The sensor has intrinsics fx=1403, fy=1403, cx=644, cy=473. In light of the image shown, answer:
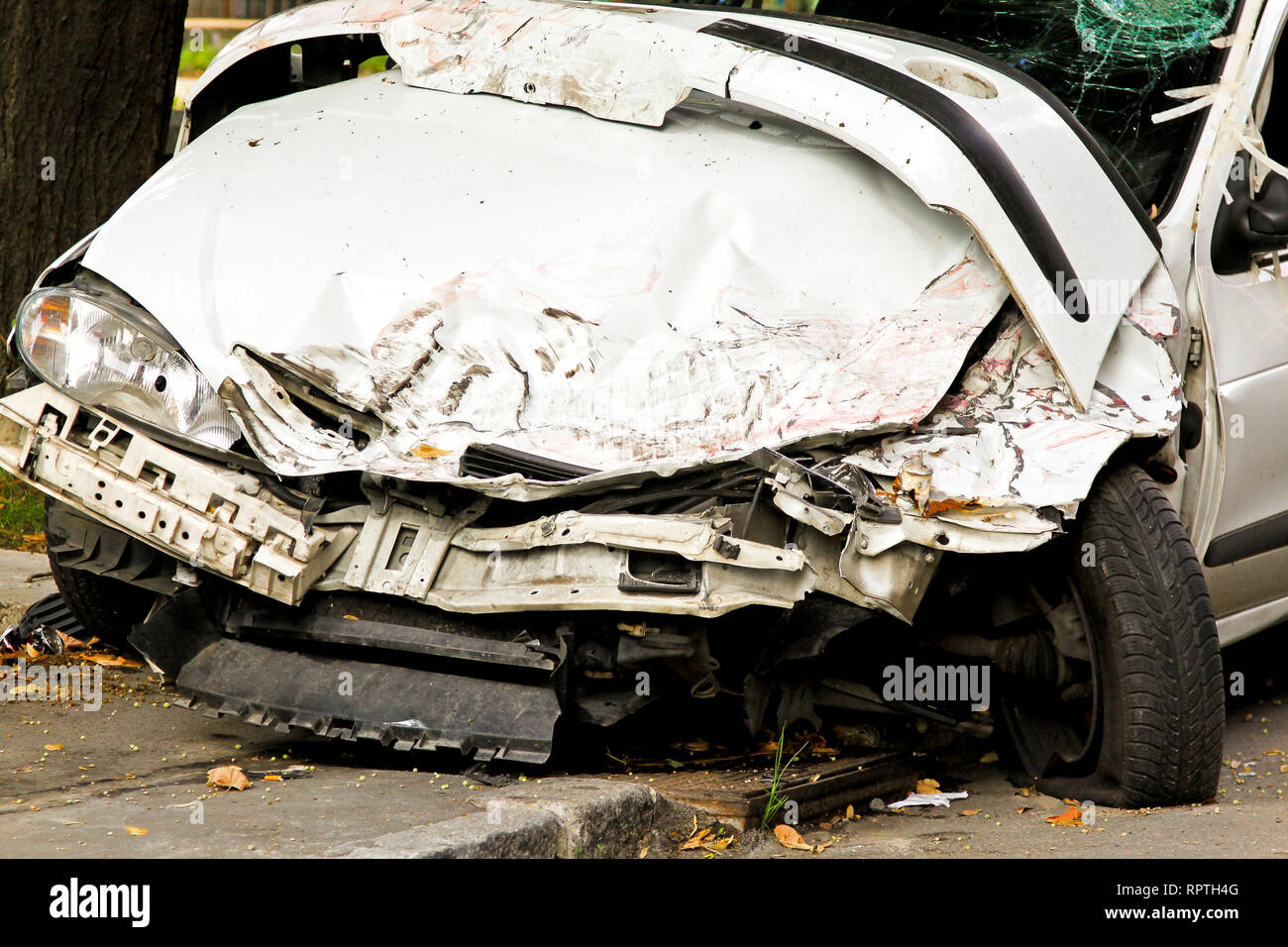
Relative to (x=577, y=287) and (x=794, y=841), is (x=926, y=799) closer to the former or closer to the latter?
(x=794, y=841)

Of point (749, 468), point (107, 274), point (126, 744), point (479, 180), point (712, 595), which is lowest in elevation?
point (126, 744)

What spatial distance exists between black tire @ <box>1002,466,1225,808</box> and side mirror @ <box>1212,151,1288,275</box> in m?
0.82

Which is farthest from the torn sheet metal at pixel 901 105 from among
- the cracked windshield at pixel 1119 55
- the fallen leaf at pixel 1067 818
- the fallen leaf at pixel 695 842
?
the fallen leaf at pixel 695 842

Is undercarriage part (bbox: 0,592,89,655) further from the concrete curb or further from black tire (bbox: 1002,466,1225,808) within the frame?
black tire (bbox: 1002,466,1225,808)

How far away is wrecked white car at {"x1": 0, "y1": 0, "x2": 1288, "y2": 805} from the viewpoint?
2988 millimetres

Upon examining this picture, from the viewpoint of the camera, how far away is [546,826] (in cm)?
275

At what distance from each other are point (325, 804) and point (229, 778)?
30 cm

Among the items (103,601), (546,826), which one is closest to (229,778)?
(546,826)

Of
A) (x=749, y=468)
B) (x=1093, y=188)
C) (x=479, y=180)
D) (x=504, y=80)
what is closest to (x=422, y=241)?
(x=479, y=180)

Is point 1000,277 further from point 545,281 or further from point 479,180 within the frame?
point 479,180

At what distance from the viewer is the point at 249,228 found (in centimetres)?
345

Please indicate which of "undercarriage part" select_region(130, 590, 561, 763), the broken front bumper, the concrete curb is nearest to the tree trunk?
the broken front bumper

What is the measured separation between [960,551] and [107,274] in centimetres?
209

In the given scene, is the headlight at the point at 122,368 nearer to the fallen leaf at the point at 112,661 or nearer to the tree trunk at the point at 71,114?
the fallen leaf at the point at 112,661
